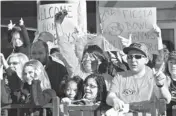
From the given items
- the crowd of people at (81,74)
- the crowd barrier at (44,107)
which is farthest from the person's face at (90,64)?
the crowd barrier at (44,107)

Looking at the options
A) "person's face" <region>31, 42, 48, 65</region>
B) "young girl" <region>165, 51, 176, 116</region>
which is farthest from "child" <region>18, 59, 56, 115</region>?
"young girl" <region>165, 51, 176, 116</region>

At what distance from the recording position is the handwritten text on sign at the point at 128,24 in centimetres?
634

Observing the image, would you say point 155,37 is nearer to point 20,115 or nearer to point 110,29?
point 110,29

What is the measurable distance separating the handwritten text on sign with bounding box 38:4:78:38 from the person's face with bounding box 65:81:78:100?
0.93m

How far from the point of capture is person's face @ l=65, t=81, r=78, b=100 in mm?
5727

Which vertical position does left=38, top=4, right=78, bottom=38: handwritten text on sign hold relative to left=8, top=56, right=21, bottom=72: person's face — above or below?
above

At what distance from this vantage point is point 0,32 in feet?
24.3

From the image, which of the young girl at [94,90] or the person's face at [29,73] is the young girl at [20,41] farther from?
the young girl at [94,90]

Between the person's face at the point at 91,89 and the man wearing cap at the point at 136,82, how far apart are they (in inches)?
6.7

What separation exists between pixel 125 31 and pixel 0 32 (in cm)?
182

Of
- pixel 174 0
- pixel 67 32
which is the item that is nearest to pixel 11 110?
pixel 67 32

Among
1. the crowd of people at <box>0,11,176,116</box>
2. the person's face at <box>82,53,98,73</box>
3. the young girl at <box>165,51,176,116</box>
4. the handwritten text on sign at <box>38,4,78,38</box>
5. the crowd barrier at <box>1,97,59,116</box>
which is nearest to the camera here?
the crowd barrier at <box>1,97,59,116</box>

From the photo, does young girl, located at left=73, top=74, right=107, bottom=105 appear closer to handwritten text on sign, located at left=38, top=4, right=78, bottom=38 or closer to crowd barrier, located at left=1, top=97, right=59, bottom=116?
crowd barrier, located at left=1, top=97, right=59, bottom=116

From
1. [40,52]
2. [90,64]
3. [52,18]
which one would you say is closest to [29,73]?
[40,52]
